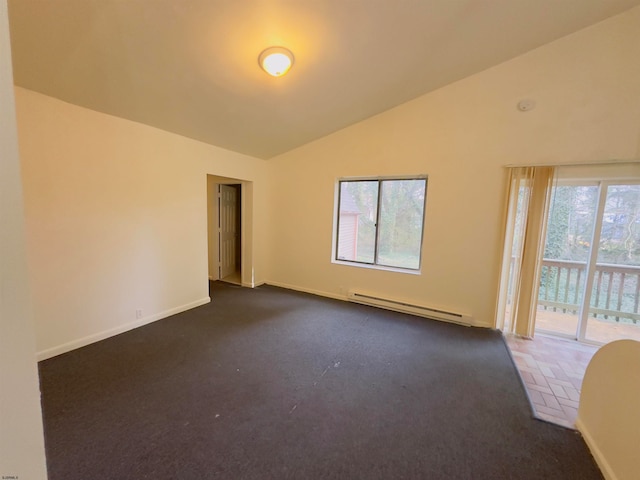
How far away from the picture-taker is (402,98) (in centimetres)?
334

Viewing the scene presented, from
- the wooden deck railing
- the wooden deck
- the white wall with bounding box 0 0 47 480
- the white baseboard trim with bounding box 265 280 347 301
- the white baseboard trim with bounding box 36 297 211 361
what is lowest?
the white baseboard trim with bounding box 36 297 211 361

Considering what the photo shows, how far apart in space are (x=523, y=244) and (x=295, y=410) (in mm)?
2910

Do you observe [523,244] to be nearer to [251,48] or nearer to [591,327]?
[591,327]

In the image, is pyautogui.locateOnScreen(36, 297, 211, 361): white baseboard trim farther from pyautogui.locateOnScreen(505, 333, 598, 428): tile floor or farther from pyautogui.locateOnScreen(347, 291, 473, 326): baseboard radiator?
pyautogui.locateOnScreen(505, 333, 598, 428): tile floor

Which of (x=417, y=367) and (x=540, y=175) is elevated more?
(x=540, y=175)

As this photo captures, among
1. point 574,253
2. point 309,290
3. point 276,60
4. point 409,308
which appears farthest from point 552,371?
point 276,60

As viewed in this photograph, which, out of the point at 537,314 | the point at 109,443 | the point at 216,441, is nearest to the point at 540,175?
the point at 537,314

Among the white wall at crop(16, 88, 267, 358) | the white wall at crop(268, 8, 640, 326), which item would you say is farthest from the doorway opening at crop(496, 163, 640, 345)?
the white wall at crop(16, 88, 267, 358)

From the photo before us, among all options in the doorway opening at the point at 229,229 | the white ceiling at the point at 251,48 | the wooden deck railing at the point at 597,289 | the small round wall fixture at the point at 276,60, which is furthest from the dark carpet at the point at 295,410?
the small round wall fixture at the point at 276,60

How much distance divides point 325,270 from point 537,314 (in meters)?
2.81

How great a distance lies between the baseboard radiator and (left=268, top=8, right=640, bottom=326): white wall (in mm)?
103

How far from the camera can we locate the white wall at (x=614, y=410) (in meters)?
1.32

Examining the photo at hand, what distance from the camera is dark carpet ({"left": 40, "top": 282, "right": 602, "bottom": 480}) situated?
1.46 meters

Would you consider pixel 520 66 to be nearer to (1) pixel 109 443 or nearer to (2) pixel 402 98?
(2) pixel 402 98
